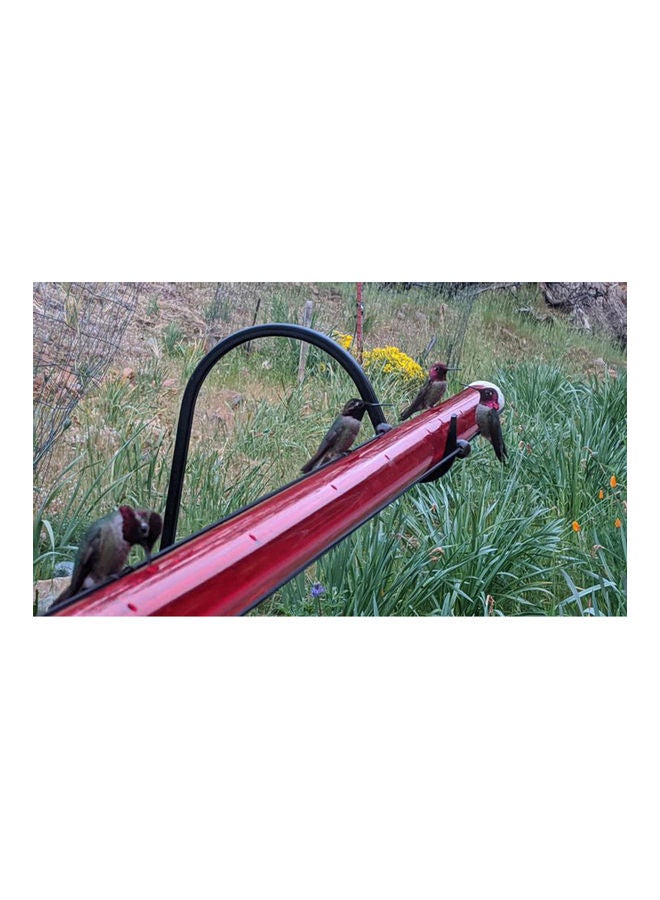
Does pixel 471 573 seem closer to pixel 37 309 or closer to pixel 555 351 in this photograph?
pixel 555 351

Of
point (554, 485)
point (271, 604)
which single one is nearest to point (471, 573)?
point (554, 485)

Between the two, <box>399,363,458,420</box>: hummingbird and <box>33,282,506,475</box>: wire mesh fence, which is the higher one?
<box>33,282,506,475</box>: wire mesh fence

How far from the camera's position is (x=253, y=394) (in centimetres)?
254

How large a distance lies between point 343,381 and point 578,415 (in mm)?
726

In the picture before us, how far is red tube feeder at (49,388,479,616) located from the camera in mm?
1824

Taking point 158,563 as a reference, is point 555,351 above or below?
above

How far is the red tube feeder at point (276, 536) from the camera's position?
1824 millimetres

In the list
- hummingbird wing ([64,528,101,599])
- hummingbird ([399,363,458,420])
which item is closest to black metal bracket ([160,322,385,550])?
hummingbird ([399,363,458,420])

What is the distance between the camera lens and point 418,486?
102 inches

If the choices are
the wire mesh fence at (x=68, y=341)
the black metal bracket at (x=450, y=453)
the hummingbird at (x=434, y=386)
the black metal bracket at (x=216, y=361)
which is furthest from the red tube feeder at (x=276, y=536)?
the wire mesh fence at (x=68, y=341)

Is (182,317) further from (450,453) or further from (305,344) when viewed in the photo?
(450,453)

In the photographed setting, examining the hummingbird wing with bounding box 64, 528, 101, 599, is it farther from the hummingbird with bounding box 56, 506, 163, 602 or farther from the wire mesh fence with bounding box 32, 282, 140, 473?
the wire mesh fence with bounding box 32, 282, 140, 473

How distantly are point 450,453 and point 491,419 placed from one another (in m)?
0.20

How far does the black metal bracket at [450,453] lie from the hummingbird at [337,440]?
0.26 meters
